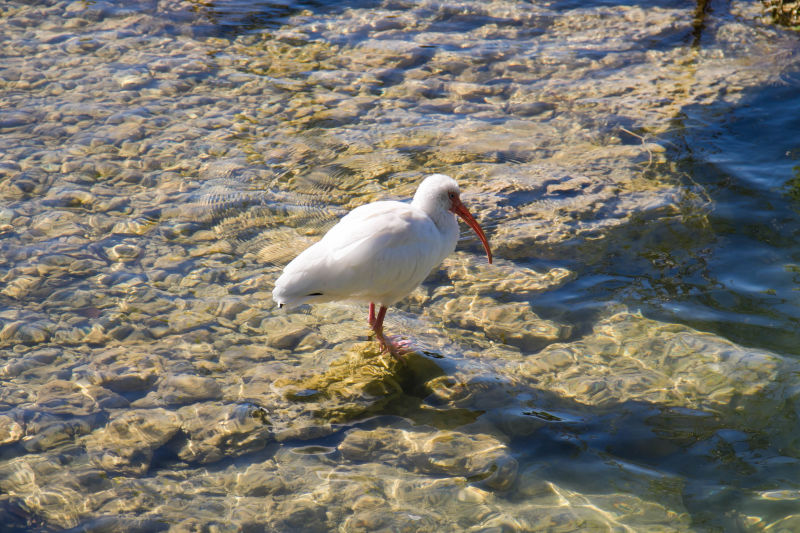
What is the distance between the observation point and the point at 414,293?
6.16 metres

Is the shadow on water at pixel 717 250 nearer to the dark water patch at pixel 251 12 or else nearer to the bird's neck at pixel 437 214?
the bird's neck at pixel 437 214

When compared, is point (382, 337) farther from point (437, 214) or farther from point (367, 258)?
point (437, 214)

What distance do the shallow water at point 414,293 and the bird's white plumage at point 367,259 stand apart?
24.0 inches

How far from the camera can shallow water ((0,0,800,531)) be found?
425cm

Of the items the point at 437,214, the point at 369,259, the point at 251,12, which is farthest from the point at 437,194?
the point at 251,12

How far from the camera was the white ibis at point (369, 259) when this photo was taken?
4891 mm

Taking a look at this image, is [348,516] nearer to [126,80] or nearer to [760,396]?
[760,396]

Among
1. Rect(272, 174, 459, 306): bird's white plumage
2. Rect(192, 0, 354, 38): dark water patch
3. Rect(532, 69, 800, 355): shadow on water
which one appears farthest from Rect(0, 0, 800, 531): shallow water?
Rect(272, 174, 459, 306): bird's white plumage

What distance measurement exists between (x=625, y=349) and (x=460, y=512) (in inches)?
74.7

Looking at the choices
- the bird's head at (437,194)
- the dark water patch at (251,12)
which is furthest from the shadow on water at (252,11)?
the bird's head at (437,194)

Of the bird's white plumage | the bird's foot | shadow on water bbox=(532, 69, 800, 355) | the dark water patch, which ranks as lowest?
the bird's foot

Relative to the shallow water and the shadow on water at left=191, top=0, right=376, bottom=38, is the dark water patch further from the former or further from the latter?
the shallow water

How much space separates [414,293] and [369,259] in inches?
51.7

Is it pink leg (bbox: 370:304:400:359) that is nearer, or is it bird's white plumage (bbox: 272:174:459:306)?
bird's white plumage (bbox: 272:174:459:306)
